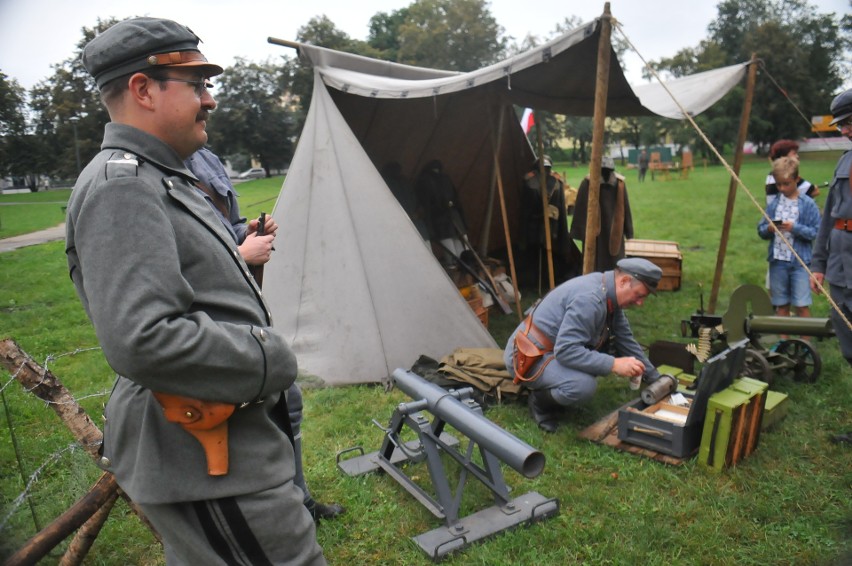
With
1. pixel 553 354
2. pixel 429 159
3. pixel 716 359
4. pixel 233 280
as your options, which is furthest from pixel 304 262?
pixel 233 280

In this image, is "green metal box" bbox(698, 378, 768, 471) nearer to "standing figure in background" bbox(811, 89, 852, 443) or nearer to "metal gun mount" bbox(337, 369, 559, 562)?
"standing figure in background" bbox(811, 89, 852, 443)

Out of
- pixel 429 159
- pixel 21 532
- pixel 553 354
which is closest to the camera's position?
pixel 21 532

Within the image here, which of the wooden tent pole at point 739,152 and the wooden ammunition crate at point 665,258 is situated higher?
the wooden tent pole at point 739,152

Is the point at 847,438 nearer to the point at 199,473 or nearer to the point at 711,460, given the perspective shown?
the point at 711,460

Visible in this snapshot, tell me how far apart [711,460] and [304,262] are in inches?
130

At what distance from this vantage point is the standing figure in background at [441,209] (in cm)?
673

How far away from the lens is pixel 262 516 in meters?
1.38

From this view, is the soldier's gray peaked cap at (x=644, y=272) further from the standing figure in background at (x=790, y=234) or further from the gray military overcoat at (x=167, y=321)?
the gray military overcoat at (x=167, y=321)

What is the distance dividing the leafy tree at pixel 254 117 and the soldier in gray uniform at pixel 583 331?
14267 millimetres

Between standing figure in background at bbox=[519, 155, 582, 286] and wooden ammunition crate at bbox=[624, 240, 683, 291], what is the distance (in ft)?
2.32

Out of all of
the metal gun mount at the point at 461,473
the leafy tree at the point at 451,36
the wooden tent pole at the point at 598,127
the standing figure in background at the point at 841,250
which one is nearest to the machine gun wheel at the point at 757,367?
the standing figure in background at the point at 841,250

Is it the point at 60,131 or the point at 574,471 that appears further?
the point at 574,471

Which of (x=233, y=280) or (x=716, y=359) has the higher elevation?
(x=233, y=280)

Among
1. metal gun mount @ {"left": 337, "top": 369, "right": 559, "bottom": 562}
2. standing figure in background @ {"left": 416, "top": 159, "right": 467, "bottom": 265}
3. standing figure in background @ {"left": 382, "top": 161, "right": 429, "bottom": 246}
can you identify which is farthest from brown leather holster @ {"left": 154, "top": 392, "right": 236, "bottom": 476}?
standing figure in background @ {"left": 416, "top": 159, "right": 467, "bottom": 265}
